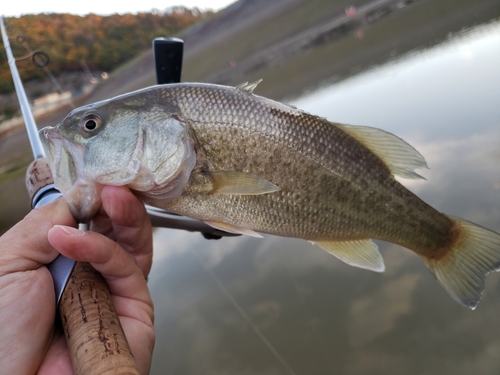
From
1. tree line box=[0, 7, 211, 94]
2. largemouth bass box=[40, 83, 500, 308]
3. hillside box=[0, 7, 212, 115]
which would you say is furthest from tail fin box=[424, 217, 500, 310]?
tree line box=[0, 7, 211, 94]

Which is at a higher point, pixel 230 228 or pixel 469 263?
pixel 230 228

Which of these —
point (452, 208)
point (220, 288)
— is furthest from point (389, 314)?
point (220, 288)

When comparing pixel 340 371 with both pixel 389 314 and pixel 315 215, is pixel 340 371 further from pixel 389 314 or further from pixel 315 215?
pixel 315 215

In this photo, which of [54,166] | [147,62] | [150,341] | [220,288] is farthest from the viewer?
[147,62]

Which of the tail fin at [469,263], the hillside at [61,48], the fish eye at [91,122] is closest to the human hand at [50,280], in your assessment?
the fish eye at [91,122]

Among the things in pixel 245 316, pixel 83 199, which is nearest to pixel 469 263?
pixel 245 316

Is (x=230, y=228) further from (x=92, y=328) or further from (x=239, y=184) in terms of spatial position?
(x=92, y=328)

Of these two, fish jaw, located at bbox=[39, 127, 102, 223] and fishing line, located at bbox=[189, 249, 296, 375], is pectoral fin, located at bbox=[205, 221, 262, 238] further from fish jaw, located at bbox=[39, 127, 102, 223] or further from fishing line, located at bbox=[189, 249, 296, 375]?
fishing line, located at bbox=[189, 249, 296, 375]

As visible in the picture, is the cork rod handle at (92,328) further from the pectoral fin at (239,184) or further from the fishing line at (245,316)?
the fishing line at (245,316)
